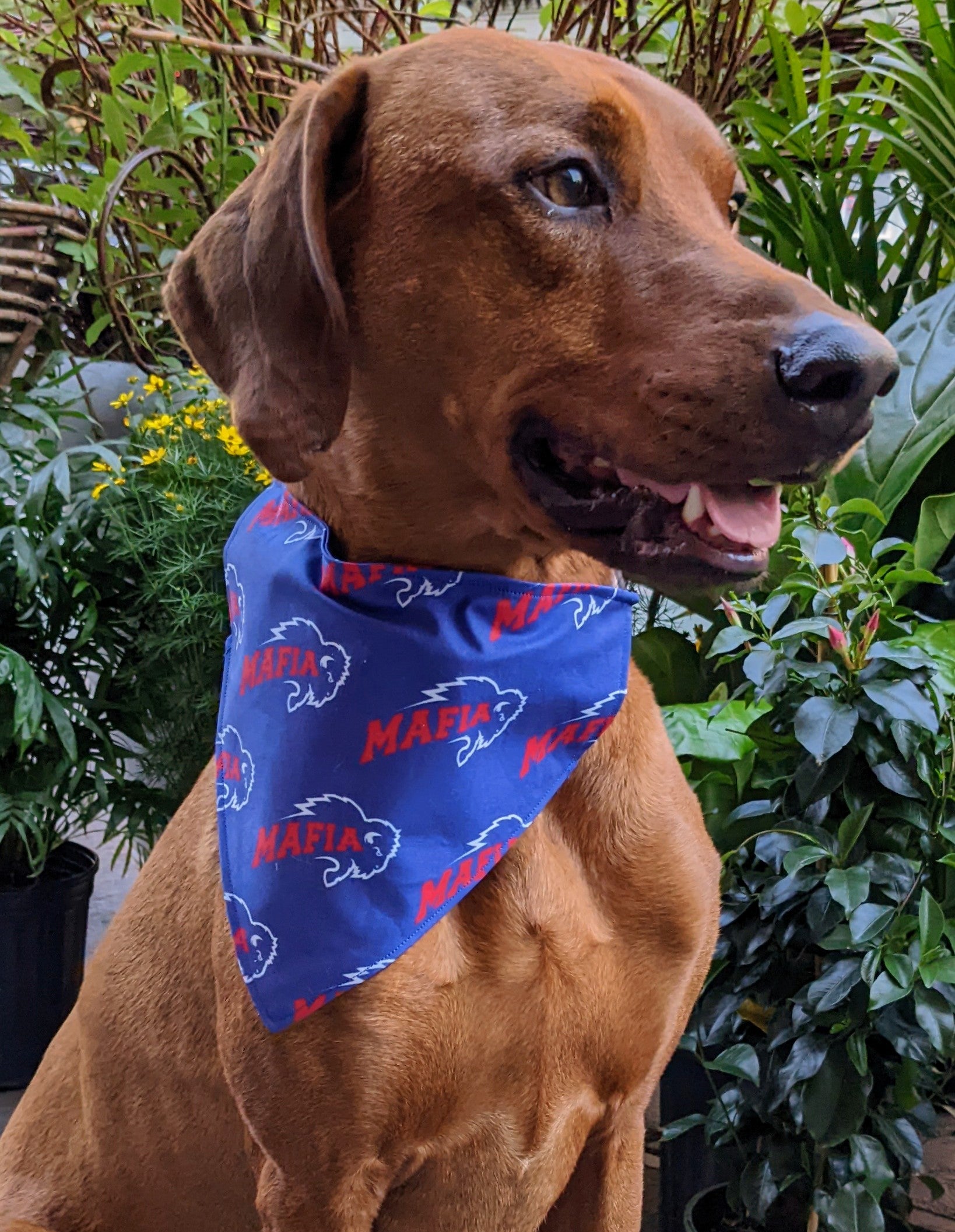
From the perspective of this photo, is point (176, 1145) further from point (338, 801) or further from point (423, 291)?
point (423, 291)

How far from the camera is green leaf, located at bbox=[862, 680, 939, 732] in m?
1.34

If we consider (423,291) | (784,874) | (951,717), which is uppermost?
(423,291)

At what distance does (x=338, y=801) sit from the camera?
1.07 meters

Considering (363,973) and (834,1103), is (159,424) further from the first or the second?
(834,1103)

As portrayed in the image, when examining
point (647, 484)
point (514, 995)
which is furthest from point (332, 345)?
point (514, 995)

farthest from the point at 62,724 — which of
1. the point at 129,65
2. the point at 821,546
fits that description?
the point at 821,546

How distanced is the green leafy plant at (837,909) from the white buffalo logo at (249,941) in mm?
639

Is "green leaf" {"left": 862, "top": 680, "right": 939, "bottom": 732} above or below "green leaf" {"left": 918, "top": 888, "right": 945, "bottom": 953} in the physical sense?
above

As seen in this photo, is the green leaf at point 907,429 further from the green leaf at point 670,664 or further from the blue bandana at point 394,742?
the blue bandana at point 394,742

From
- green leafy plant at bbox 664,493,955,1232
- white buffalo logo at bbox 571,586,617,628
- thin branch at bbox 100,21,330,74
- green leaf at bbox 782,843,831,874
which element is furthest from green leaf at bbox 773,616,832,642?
thin branch at bbox 100,21,330,74

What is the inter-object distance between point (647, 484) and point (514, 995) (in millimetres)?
448

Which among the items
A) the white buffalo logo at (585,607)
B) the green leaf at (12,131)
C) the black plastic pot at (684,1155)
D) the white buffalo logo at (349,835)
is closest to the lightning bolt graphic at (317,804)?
the white buffalo logo at (349,835)

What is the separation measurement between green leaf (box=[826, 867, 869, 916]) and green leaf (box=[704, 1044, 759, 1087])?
0.78 feet

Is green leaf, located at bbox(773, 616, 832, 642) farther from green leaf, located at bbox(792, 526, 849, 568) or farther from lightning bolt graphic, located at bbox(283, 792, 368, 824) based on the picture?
lightning bolt graphic, located at bbox(283, 792, 368, 824)
